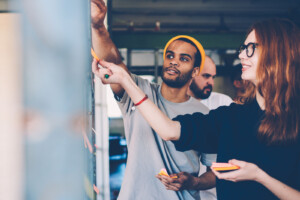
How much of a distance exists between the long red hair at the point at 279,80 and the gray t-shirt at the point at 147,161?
0.51 m

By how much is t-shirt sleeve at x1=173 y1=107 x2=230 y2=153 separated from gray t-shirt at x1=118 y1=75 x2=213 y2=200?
0.24 meters

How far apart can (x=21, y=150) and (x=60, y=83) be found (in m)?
0.10

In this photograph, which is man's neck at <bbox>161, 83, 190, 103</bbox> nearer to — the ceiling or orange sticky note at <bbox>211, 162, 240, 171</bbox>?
orange sticky note at <bbox>211, 162, 240, 171</bbox>

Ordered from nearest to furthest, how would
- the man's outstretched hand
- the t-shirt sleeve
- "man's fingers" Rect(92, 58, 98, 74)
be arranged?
"man's fingers" Rect(92, 58, 98, 74) → the t-shirt sleeve → the man's outstretched hand

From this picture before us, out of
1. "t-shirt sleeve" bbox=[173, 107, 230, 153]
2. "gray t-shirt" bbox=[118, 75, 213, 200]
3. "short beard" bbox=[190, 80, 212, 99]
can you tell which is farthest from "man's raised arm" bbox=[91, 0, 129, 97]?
"short beard" bbox=[190, 80, 212, 99]

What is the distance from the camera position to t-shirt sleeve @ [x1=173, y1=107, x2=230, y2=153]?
3.47ft

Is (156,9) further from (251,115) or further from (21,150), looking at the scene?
(21,150)

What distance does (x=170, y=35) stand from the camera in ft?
10.1

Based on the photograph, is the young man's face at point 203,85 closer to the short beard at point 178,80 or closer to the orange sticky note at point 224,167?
the short beard at point 178,80

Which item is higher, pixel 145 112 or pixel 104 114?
pixel 145 112

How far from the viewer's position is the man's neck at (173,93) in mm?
1465

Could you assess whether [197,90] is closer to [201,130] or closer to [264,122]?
[201,130]

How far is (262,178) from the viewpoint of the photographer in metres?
0.86

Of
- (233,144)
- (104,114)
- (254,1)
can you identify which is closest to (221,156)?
(233,144)
